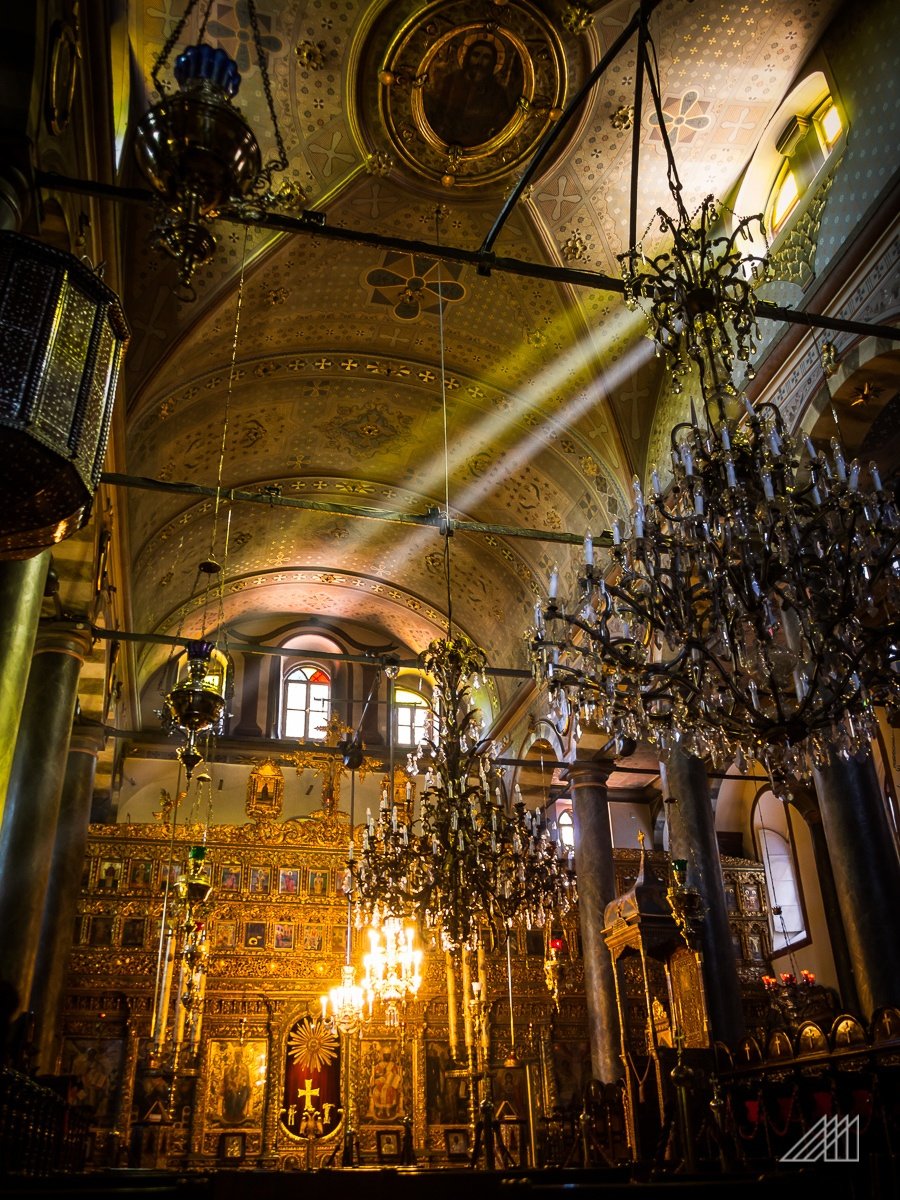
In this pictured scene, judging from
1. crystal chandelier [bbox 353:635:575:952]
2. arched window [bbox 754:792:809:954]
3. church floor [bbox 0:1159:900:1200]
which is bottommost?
church floor [bbox 0:1159:900:1200]

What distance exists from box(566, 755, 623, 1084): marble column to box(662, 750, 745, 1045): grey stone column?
6.88ft

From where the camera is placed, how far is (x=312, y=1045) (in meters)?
13.7

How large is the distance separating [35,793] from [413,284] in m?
7.18

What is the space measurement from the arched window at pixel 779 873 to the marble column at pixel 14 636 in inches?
523

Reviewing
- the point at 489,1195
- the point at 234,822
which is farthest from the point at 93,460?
the point at 234,822

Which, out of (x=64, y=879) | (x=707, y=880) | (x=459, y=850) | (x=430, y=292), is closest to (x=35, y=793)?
(x=64, y=879)

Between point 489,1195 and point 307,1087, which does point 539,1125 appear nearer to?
point 307,1087

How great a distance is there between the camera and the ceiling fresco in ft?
30.0

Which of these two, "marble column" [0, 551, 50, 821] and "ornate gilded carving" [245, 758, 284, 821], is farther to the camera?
"ornate gilded carving" [245, 758, 284, 821]

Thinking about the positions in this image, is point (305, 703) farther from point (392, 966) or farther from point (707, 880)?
point (707, 880)

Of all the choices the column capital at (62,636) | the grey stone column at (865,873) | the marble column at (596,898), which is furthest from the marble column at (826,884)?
the column capital at (62,636)

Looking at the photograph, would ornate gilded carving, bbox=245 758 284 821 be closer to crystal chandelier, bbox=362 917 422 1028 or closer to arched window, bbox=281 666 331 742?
arched window, bbox=281 666 331 742

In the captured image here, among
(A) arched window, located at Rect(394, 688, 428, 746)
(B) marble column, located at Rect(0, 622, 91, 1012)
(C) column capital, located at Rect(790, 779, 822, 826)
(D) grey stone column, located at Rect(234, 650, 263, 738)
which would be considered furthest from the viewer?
(A) arched window, located at Rect(394, 688, 428, 746)
